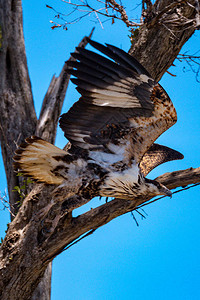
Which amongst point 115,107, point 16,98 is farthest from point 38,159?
point 16,98

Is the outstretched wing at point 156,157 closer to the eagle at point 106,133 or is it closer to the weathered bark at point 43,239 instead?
the weathered bark at point 43,239

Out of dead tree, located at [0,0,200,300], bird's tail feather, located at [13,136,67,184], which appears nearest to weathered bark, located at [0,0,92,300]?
dead tree, located at [0,0,200,300]

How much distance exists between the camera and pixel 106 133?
2930mm

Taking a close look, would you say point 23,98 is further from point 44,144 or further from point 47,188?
point 44,144

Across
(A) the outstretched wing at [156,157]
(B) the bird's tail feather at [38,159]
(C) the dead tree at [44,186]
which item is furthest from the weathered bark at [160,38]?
(B) the bird's tail feather at [38,159]

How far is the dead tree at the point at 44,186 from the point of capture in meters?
3.12

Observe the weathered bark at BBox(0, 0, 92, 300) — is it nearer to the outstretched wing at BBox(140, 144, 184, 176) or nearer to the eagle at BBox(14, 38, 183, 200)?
the outstretched wing at BBox(140, 144, 184, 176)

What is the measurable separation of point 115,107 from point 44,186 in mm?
1099

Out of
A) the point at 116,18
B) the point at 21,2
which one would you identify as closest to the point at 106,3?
the point at 116,18

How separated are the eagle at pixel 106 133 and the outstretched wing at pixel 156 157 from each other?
2.26ft

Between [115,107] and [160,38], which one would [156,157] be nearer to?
[115,107]

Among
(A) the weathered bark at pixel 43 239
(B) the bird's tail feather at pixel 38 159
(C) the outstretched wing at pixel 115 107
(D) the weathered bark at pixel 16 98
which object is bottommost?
(A) the weathered bark at pixel 43 239

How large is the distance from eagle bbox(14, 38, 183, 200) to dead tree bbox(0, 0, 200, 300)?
0.23 m

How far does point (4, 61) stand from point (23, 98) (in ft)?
2.11
